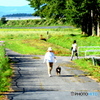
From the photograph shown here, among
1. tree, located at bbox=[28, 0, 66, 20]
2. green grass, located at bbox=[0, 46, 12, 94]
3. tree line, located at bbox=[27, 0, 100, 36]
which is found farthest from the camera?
tree, located at bbox=[28, 0, 66, 20]

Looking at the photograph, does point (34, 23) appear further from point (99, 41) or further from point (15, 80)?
point (15, 80)

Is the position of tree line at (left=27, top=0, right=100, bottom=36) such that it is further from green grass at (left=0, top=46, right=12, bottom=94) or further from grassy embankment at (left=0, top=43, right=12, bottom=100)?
grassy embankment at (left=0, top=43, right=12, bottom=100)

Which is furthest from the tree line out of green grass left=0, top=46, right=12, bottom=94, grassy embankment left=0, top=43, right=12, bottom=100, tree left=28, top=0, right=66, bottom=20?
grassy embankment left=0, top=43, right=12, bottom=100

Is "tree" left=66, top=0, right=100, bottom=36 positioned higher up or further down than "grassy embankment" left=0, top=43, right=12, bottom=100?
higher up

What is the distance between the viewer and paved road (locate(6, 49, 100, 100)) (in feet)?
42.7

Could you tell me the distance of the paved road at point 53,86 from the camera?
1301cm

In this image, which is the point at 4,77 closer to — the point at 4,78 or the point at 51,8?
the point at 4,78

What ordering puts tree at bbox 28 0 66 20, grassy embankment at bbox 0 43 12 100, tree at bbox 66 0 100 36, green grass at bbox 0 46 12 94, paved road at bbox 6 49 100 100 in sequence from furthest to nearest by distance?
tree at bbox 28 0 66 20 < tree at bbox 66 0 100 36 < green grass at bbox 0 46 12 94 < grassy embankment at bbox 0 43 12 100 < paved road at bbox 6 49 100 100

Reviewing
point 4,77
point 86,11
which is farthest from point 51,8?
point 4,77

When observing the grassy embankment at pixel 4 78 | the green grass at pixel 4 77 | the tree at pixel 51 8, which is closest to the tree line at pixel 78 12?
the tree at pixel 51 8

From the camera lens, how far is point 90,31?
5950 cm

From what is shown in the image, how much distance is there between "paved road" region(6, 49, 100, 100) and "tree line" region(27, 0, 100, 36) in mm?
31247

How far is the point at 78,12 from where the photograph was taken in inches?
2004

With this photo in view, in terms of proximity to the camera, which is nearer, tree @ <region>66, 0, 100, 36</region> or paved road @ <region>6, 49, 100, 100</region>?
paved road @ <region>6, 49, 100, 100</region>
